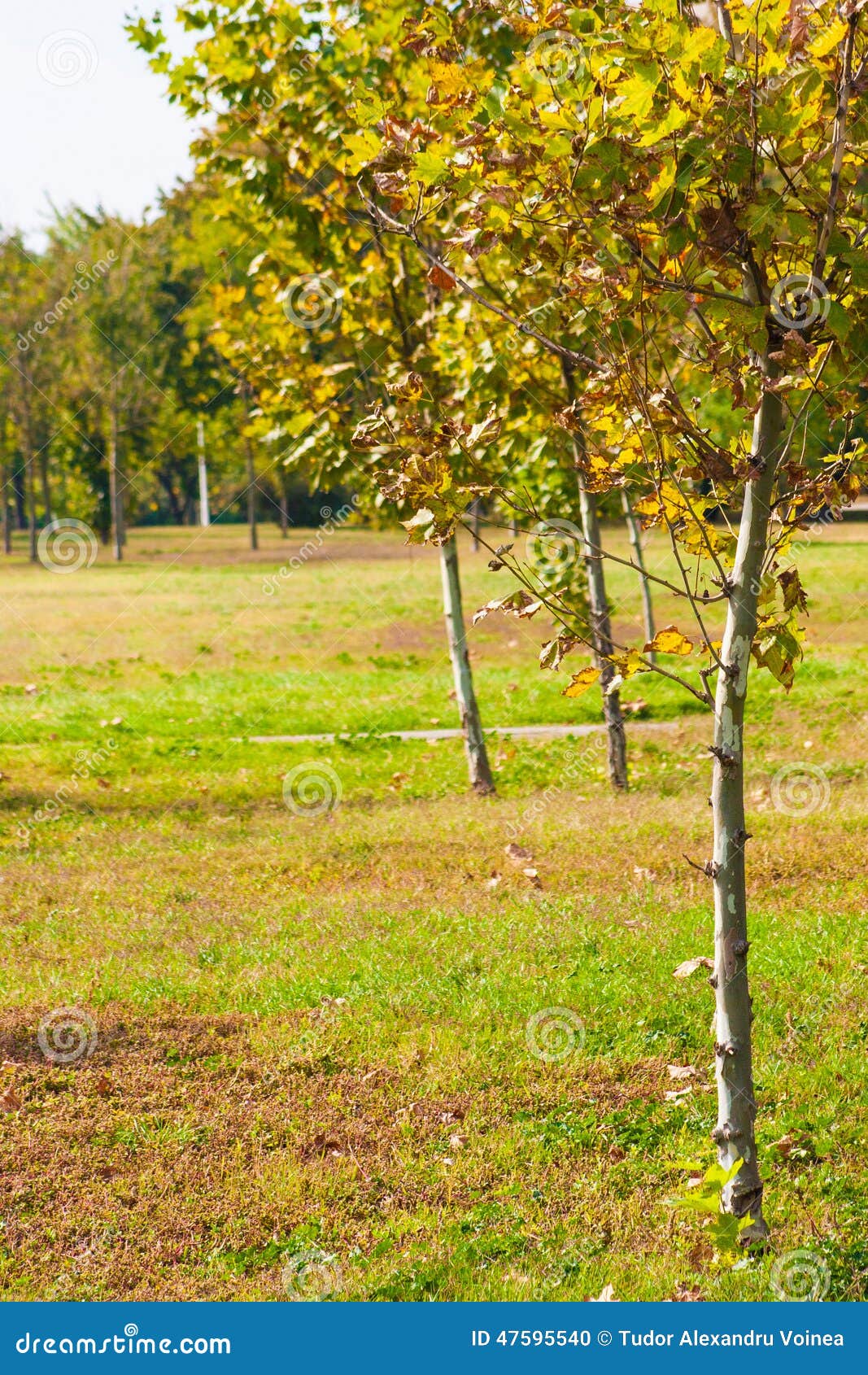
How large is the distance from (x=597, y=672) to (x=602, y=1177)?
1.98 metres

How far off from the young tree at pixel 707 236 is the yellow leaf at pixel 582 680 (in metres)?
0.02

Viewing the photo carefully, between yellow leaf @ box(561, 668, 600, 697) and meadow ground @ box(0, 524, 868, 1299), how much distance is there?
151 centimetres

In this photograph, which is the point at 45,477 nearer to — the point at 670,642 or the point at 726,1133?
the point at 670,642

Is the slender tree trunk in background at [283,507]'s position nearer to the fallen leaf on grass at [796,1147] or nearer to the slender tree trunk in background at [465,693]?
the slender tree trunk in background at [465,693]

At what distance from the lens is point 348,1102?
4965 millimetres

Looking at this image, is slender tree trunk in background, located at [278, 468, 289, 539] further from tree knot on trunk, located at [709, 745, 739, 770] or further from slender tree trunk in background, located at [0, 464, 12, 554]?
tree knot on trunk, located at [709, 745, 739, 770]

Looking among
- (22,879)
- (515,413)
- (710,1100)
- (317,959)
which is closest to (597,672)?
(710,1100)

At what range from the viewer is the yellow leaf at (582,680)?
3.64 m

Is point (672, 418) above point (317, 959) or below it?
above

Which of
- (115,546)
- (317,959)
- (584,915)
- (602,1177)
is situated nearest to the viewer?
(602,1177)

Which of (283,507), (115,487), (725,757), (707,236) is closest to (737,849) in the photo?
(725,757)

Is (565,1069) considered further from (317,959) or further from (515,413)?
(515,413)

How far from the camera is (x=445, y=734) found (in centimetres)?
1258

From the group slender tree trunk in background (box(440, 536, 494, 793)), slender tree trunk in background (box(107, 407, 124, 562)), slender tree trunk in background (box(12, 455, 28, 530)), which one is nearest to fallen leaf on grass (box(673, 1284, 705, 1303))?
slender tree trunk in background (box(440, 536, 494, 793))
